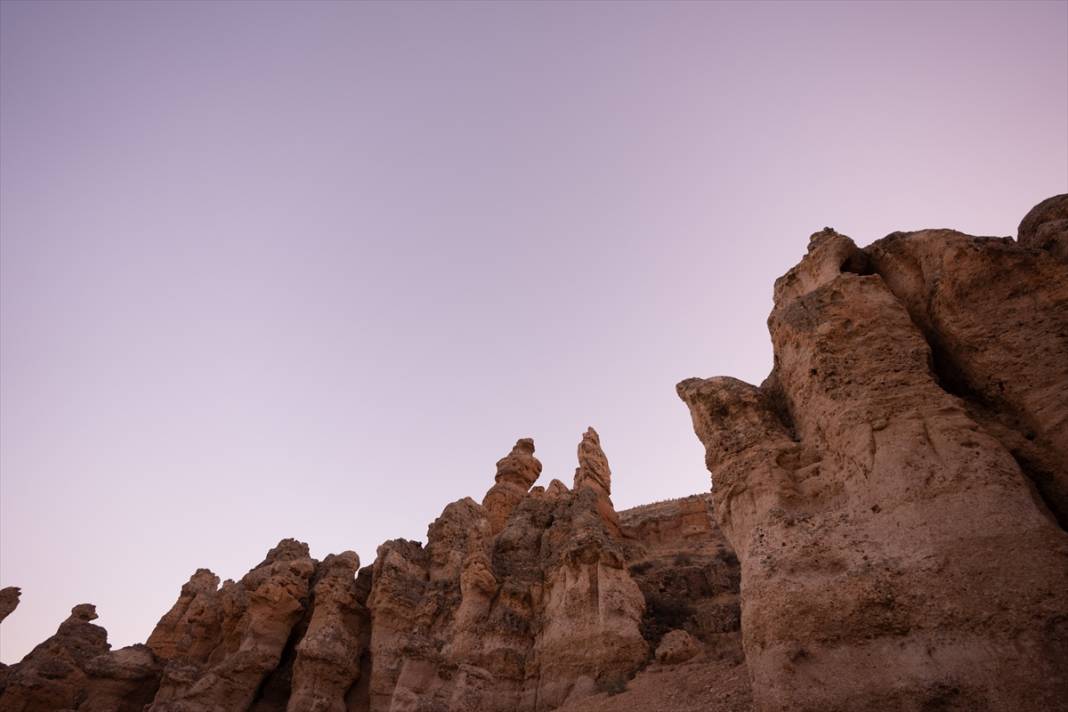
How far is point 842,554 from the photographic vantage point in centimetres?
920

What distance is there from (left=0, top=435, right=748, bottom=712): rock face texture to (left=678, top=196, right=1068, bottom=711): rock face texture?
532 centimetres

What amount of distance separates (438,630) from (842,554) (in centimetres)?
1682

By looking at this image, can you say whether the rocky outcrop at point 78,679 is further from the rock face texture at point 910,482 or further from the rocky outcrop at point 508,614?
the rock face texture at point 910,482

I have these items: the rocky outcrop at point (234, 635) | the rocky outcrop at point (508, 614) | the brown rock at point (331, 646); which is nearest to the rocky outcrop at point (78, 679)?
the rocky outcrop at point (234, 635)

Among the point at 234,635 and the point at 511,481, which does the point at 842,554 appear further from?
the point at 234,635

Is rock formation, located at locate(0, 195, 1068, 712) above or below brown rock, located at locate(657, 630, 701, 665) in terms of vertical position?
above

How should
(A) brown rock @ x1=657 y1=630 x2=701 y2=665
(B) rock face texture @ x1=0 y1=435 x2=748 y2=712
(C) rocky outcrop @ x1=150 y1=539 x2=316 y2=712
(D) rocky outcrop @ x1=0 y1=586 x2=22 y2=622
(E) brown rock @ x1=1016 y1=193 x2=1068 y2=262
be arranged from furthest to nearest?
(D) rocky outcrop @ x1=0 y1=586 x2=22 y2=622 → (C) rocky outcrop @ x1=150 y1=539 x2=316 y2=712 → (B) rock face texture @ x1=0 y1=435 x2=748 y2=712 → (A) brown rock @ x1=657 y1=630 x2=701 y2=665 → (E) brown rock @ x1=1016 y1=193 x2=1068 y2=262

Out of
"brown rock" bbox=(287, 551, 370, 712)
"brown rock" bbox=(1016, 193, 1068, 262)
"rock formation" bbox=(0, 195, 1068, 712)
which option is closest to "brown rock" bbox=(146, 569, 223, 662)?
"rock formation" bbox=(0, 195, 1068, 712)

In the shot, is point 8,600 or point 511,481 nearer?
point 8,600

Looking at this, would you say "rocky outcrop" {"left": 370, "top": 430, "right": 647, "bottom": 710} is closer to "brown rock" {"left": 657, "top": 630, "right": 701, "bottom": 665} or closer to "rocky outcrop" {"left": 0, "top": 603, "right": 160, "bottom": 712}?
"brown rock" {"left": 657, "top": 630, "right": 701, "bottom": 665}

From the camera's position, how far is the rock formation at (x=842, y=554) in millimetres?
7660

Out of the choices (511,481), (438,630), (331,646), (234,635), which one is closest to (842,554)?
(438,630)

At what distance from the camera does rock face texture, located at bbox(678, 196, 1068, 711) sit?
7410mm

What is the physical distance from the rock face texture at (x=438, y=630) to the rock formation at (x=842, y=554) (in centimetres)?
11
